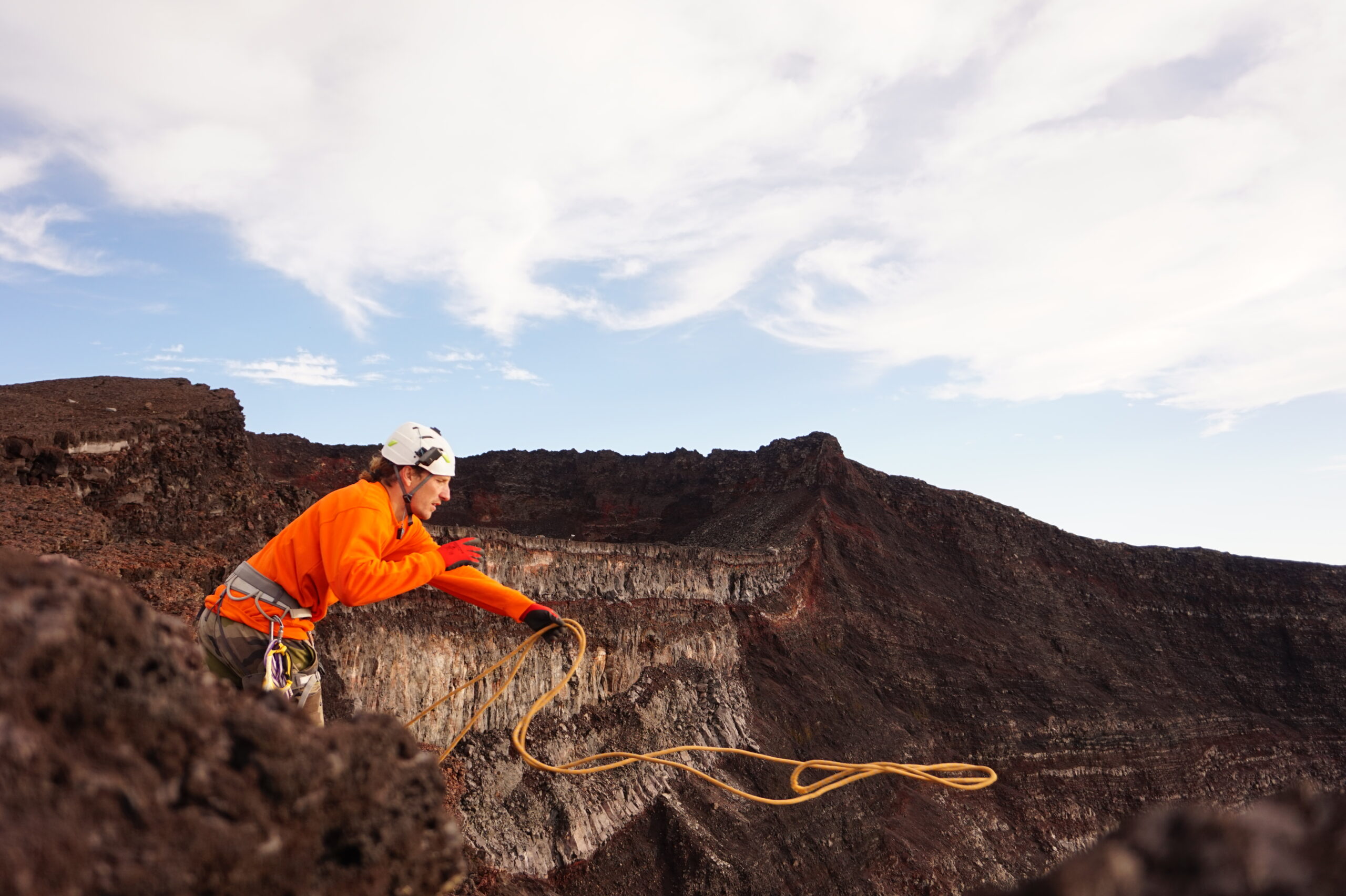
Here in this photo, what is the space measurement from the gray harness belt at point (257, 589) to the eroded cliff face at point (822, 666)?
19.3 ft

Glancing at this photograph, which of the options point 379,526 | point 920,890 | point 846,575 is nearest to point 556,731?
point 920,890

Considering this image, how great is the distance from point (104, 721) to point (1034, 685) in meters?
25.4

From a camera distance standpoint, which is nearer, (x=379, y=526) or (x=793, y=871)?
(x=379, y=526)

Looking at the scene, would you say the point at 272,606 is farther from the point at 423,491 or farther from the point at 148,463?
the point at 148,463

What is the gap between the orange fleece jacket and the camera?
488 centimetres

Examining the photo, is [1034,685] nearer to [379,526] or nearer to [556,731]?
[556,731]

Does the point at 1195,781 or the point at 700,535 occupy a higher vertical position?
the point at 700,535

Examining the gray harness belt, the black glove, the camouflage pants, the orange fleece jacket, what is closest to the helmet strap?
the orange fleece jacket

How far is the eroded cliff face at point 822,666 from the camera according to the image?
1179 cm

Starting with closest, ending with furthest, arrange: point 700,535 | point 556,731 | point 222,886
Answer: point 222,886
point 556,731
point 700,535

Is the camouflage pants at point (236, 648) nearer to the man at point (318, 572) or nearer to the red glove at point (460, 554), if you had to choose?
the man at point (318, 572)

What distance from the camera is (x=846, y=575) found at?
79.7 ft

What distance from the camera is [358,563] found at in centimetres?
485

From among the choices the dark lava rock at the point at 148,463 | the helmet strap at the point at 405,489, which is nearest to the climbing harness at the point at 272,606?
the helmet strap at the point at 405,489
